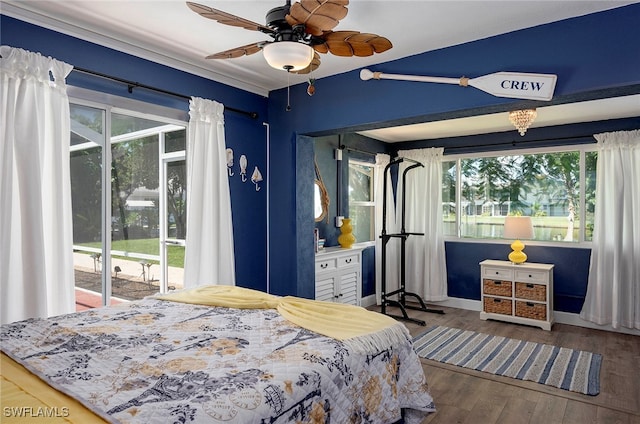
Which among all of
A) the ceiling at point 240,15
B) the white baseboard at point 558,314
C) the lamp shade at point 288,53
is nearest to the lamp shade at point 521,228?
the white baseboard at point 558,314

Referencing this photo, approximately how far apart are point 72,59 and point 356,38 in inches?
74.6

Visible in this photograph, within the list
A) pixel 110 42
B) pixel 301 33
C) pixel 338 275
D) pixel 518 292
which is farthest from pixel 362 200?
pixel 301 33

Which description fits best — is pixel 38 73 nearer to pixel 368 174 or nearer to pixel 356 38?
pixel 356 38

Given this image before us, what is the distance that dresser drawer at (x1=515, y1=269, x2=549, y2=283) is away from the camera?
4516 millimetres

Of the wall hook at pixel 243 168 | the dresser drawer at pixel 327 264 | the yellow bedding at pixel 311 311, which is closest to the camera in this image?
the yellow bedding at pixel 311 311

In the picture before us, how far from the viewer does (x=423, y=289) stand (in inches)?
225

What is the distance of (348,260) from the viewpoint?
4758 mm

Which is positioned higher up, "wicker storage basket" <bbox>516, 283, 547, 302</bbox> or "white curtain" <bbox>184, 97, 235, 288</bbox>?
"white curtain" <bbox>184, 97, 235, 288</bbox>

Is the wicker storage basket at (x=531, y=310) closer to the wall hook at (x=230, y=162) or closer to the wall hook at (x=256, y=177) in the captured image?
the wall hook at (x=256, y=177)

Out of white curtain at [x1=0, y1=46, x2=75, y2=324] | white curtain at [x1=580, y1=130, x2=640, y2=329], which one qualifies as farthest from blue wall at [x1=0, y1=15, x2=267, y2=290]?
white curtain at [x1=580, y1=130, x2=640, y2=329]

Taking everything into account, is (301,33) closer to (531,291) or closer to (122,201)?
(122,201)

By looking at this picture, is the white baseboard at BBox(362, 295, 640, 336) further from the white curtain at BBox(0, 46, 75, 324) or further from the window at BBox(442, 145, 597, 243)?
the white curtain at BBox(0, 46, 75, 324)

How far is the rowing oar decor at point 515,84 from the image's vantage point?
242 cm

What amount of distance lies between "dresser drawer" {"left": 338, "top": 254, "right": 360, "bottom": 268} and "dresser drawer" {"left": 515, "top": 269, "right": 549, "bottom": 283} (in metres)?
1.90
